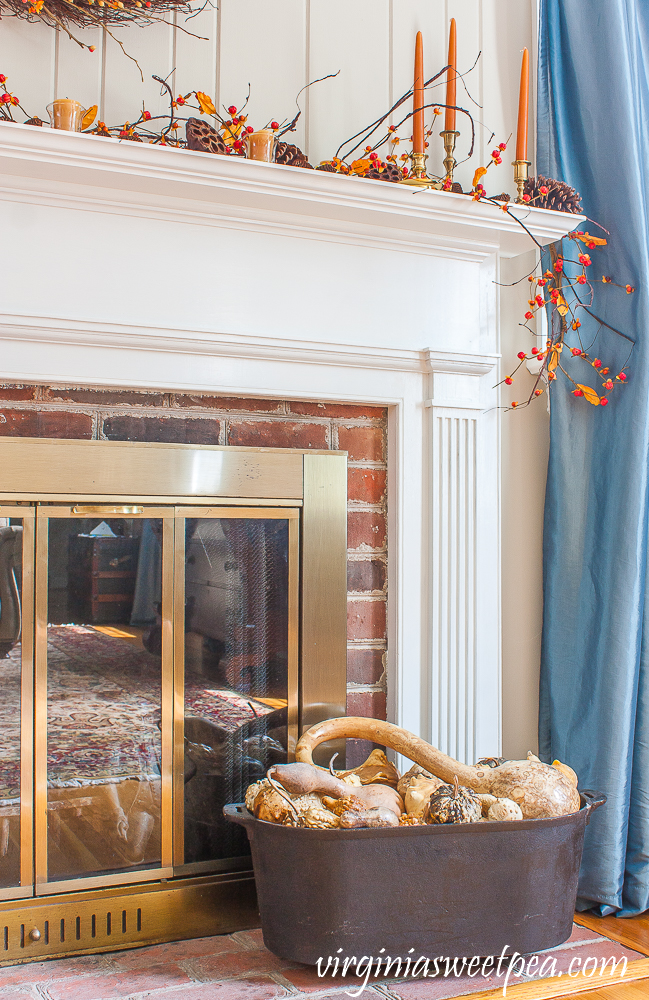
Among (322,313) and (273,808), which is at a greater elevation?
(322,313)

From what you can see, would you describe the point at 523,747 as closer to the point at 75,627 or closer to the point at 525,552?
the point at 525,552

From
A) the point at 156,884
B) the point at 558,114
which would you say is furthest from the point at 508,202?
the point at 156,884

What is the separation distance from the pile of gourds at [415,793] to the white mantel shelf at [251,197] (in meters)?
0.84

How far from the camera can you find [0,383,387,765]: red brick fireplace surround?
126 cm

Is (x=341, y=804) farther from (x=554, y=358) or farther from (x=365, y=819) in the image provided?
(x=554, y=358)

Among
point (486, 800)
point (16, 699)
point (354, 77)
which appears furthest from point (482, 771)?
point (354, 77)

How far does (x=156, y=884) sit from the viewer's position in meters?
1.25

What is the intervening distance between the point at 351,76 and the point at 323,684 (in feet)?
3.61

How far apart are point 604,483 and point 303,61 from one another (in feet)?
3.11

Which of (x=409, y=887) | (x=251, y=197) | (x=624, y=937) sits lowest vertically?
(x=624, y=937)

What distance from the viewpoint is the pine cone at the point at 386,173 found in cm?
137

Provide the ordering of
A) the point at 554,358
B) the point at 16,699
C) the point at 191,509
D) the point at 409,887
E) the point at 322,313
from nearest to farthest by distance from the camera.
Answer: the point at 409,887 < the point at 16,699 < the point at 191,509 < the point at 322,313 < the point at 554,358

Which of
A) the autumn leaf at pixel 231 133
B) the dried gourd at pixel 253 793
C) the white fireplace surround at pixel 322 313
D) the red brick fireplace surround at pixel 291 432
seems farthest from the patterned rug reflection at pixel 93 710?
the autumn leaf at pixel 231 133

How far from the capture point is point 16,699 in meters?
1.19
